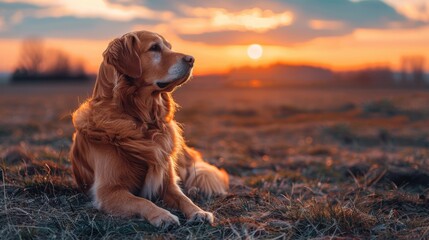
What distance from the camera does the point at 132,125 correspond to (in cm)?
406

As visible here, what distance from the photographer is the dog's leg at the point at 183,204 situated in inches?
142

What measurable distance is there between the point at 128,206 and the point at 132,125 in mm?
689

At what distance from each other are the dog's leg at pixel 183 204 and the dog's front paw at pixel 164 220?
0.52ft

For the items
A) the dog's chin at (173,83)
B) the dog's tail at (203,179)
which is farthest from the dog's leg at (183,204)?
the dog's chin at (173,83)

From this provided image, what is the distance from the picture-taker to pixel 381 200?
14.5 ft

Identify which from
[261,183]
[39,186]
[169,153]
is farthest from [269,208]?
[39,186]

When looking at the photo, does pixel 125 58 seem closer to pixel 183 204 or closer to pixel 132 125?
pixel 132 125

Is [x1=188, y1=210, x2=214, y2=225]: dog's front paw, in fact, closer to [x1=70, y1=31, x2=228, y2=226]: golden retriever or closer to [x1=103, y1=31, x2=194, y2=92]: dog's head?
[x1=70, y1=31, x2=228, y2=226]: golden retriever

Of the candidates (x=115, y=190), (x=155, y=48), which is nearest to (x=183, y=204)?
(x=115, y=190)

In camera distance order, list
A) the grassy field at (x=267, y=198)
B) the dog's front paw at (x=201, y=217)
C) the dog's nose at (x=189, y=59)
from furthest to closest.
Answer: the dog's nose at (x=189, y=59)
the dog's front paw at (x=201, y=217)
the grassy field at (x=267, y=198)

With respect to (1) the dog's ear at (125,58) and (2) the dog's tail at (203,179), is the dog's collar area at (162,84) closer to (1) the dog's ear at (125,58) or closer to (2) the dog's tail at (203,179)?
(1) the dog's ear at (125,58)

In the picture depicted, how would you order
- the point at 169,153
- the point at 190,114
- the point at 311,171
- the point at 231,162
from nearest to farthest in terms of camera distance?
the point at 169,153 < the point at 311,171 < the point at 231,162 < the point at 190,114

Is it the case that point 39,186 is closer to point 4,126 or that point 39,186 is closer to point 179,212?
point 179,212

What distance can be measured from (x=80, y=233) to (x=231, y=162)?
160 inches
